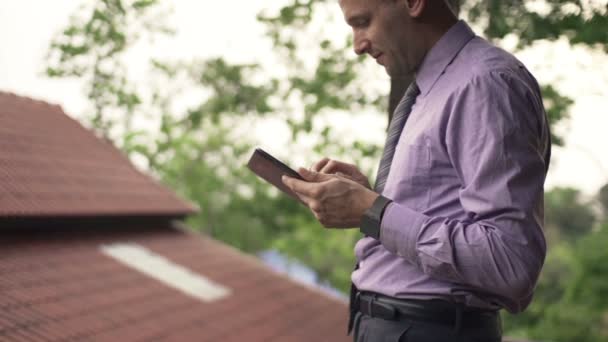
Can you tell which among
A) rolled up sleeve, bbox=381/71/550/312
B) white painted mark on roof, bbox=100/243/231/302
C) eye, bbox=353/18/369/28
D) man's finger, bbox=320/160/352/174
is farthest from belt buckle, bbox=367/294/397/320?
white painted mark on roof, bbox=100/243/231/302

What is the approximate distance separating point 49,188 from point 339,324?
4884 mm

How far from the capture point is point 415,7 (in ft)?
6.63

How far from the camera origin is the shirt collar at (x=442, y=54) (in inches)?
81.1

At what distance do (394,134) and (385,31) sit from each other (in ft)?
1.00

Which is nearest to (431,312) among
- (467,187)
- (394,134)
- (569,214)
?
(467,187)

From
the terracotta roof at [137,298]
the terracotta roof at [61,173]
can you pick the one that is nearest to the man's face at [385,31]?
the terracotta roof at [137,298]

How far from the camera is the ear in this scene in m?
2.02

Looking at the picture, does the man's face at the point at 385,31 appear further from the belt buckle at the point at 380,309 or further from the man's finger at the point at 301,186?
the belt buckle at the point at 380,309

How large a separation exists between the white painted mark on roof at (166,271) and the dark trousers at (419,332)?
820cm

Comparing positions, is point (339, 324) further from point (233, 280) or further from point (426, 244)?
point (426, 244)

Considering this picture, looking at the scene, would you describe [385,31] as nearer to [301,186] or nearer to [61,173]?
[301,186]

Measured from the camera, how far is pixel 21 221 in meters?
8.76

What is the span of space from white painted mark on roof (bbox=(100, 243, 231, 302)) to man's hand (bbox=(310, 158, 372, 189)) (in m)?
7.95

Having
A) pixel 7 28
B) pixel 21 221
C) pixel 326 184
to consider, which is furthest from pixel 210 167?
pixel 326 184
